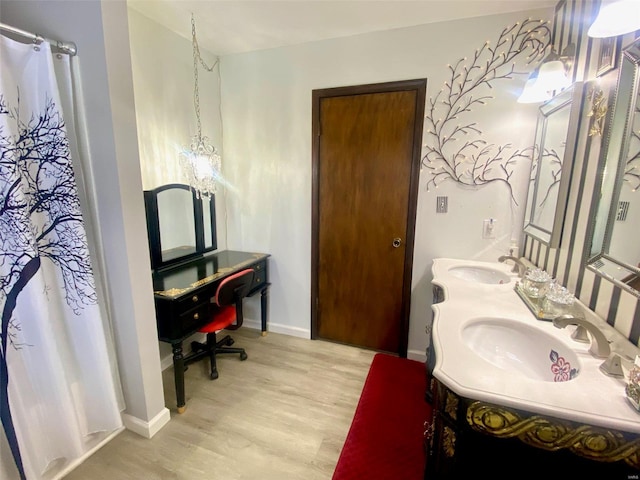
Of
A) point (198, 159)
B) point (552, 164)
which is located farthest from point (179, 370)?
point (552, 164)

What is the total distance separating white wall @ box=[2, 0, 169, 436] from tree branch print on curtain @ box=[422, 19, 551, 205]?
73.5 inches

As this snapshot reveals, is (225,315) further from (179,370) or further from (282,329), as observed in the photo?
(282,329)

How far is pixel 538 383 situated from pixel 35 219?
1917 mm

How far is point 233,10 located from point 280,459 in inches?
105

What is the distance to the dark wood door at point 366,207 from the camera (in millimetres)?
2221

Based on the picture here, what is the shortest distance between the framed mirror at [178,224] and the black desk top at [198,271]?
8cm

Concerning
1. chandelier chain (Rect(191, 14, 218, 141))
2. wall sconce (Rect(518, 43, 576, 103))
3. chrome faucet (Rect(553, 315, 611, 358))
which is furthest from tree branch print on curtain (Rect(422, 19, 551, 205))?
chandelier chain (Rect(191, 14, 218, 141))

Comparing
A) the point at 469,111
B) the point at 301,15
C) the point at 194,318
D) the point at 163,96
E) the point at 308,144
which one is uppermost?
the point at 301,15

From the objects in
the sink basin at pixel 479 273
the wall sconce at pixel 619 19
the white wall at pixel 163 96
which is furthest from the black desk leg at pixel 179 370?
the wall sconce at pixel 619 19

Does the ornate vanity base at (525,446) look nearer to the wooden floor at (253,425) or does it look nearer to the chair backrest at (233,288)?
the wooden floor at (253,425)

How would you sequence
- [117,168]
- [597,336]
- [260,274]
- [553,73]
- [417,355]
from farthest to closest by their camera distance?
[260,274]
[417,355]
[553,73]
[117,168]
[597,336]

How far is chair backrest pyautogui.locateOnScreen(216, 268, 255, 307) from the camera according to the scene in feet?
6.46

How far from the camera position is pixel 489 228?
2111 millimetres

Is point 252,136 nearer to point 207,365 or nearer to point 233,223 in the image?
point 233,223
